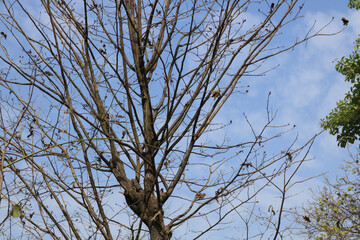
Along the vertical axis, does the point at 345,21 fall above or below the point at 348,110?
below

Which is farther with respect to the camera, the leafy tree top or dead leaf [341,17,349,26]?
the leafy tree top

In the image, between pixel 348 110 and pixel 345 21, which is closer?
pixel 345 21

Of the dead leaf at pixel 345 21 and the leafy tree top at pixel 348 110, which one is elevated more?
the leafy tree top at pixel 348 110

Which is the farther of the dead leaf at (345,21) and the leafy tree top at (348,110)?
the leafy tree top at (348,110)

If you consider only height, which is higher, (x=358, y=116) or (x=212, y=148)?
(x=358, y=116)

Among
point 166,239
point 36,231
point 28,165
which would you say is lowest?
point 166,239

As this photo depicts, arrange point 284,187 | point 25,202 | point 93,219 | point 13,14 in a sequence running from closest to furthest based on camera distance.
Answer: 1. point 284,187
2. point 93,219
3. point 25,202
4. point 13,14

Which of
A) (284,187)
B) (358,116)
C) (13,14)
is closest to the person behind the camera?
(284,187)

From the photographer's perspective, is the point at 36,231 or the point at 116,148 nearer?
the point at 36,231

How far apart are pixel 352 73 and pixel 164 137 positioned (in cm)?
1068

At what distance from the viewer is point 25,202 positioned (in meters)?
3.46

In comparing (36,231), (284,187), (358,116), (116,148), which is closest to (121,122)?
(116,148)

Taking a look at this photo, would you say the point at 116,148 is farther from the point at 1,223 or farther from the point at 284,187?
the point at 284,187

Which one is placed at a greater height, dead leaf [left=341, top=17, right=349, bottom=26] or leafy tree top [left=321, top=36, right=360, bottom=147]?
leafy tree top [left=321, top=36, right=360, bottom=147]
